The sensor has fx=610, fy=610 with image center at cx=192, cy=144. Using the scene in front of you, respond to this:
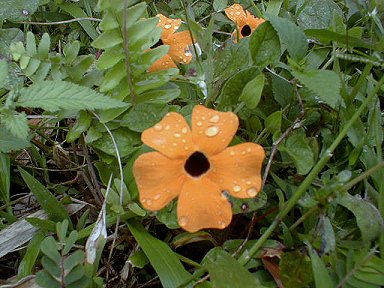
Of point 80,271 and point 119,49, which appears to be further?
point 119,49

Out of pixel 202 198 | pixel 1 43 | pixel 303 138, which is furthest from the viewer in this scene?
pixel 1 43

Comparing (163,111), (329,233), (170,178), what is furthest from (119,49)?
(329,233)

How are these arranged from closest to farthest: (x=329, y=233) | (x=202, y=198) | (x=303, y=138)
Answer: (x=202, y=198)
(x=329, y=233)
(x=303, y=138)

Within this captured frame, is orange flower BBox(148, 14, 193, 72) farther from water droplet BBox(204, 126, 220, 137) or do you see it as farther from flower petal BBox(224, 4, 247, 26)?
water droplet BBox(204, 126, 220, 137)

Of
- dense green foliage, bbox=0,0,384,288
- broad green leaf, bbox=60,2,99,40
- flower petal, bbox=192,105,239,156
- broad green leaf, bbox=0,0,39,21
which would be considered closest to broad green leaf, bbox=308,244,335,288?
dense green foliage, bbox=0,0,384,288

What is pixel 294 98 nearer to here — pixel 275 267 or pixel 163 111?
pixel 163 111

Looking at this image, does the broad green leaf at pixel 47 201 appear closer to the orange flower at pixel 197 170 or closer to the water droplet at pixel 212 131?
the orange flower at pixel 197 170
